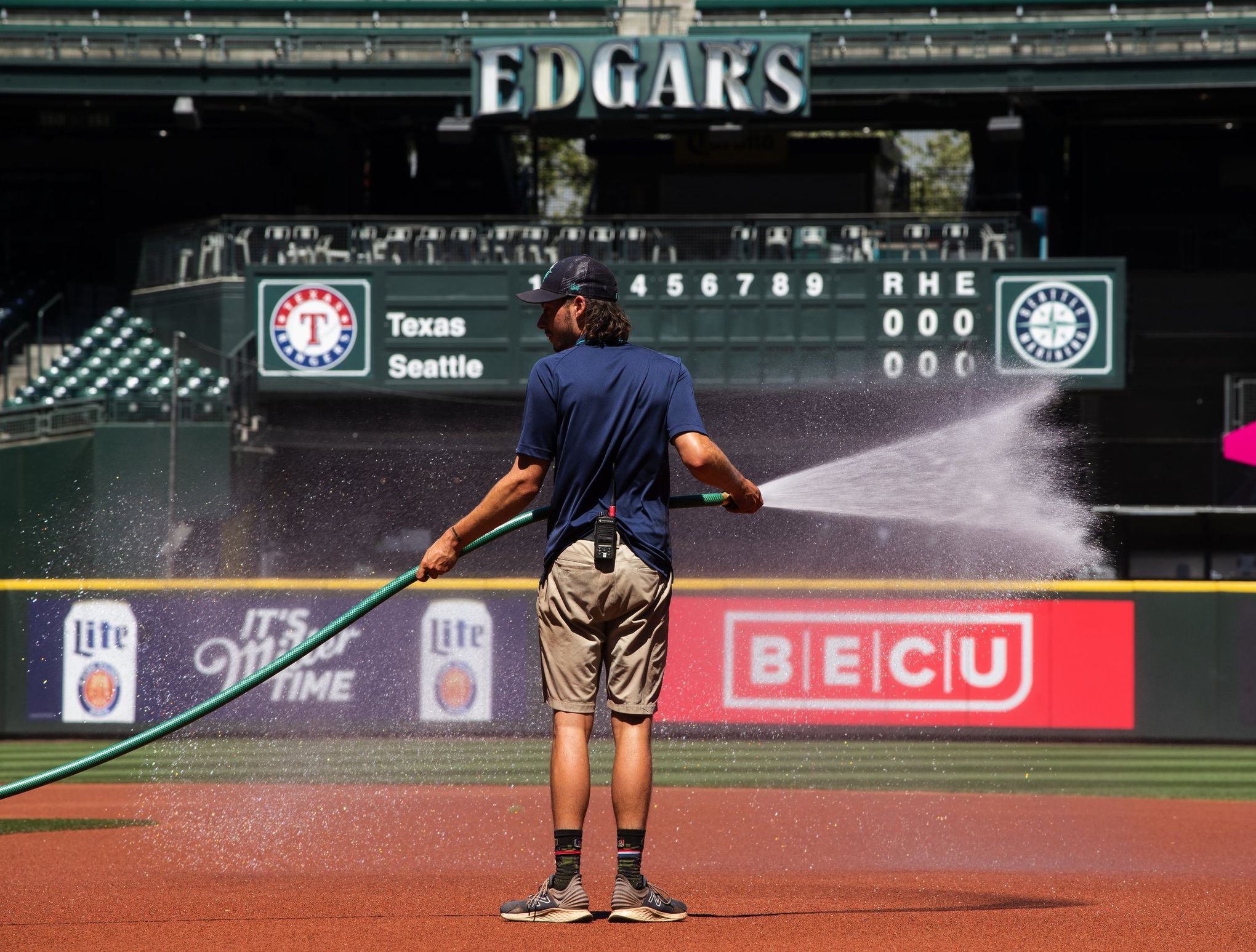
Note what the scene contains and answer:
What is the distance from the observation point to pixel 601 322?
4.32m

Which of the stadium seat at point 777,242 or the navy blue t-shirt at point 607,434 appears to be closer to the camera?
the navy blue t-shirt at point 607,434

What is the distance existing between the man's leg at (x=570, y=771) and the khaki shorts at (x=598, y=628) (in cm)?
4

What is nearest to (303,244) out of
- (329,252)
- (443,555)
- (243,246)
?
(329,252)

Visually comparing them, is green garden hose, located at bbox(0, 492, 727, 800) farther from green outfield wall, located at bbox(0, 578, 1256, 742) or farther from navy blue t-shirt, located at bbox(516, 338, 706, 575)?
green outfield wall, located at bbox(0, 578, 1256, 742)

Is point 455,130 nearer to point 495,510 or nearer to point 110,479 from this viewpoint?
point 110,479

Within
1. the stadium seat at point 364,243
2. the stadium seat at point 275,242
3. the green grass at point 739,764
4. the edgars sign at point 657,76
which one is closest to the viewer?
the green grass at point 739,764

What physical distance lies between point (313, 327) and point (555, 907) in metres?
14.3

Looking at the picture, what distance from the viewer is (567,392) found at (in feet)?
13.9

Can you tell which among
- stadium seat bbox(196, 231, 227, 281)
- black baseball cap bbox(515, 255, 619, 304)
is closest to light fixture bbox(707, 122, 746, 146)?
stadium seat bbox(196, 231, 227, 281)

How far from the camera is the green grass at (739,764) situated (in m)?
9.31

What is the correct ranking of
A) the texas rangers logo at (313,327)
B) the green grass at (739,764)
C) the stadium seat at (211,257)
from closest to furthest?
the green grass at (739,764), the texas rangers logo at (313,327), the stadium seat at (211,257)

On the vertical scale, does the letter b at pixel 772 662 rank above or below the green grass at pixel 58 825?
above

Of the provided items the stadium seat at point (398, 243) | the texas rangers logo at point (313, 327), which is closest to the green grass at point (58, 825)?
the texas rangers logo at point (313, 327)

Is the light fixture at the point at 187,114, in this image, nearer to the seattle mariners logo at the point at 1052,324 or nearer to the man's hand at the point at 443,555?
the seattle mariners logo at the point at 1052,324
